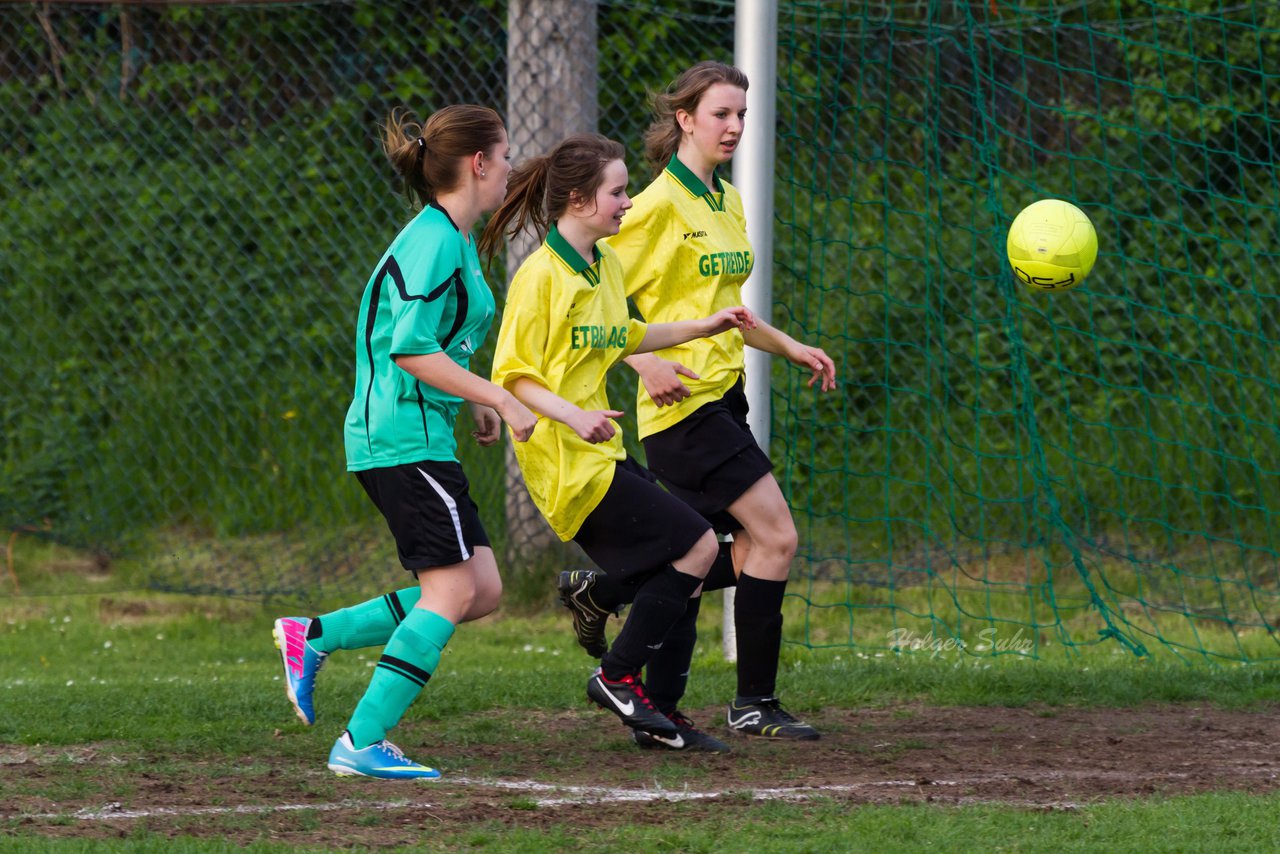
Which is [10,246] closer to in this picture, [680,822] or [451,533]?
[451,533]

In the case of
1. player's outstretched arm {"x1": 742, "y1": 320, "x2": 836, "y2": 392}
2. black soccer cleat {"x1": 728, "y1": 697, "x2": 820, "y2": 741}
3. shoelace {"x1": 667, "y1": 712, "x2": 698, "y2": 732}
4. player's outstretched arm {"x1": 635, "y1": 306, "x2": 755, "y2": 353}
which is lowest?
black soccer cleat {"x1": 728, "y1": 697, "x2": 820, "y2": 741}

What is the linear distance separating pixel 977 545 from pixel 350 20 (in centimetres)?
489

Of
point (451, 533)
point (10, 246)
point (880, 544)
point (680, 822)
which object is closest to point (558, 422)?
point (451, 533)

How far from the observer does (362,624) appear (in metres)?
4.57

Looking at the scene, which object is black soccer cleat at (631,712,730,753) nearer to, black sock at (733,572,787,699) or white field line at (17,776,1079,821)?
black sock at (733,572,787,699)

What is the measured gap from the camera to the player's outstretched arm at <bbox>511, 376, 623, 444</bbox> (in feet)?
13.0

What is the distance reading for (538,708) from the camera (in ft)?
17.8

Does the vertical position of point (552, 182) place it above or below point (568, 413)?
above

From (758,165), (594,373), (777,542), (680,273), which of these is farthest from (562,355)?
(758,165)

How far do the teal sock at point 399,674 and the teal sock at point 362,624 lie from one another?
36 cm

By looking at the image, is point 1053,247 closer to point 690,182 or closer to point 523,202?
point 690,182

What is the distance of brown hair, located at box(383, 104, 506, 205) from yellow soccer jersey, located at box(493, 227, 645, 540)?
1.11ft

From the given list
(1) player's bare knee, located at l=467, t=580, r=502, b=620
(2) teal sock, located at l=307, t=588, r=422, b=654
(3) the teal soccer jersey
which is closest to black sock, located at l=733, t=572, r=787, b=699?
(1) player's bare knee, located at l=467, t=580, r=502, b=620

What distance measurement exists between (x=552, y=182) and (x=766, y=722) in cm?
Answer: 182
